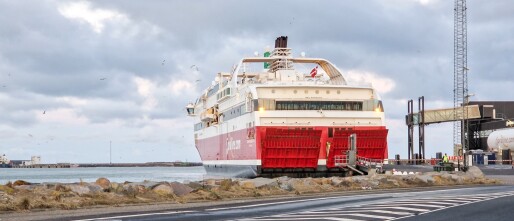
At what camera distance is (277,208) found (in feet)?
79.9

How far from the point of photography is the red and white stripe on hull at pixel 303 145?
186 ft

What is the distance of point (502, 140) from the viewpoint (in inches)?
3989

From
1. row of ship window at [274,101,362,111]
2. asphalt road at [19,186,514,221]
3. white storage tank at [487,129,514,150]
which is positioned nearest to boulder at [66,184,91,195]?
asphalt road at [19,186,514,221]

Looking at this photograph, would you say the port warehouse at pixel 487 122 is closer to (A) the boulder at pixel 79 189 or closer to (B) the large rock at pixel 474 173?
(B) the large rock at pixel 474 173

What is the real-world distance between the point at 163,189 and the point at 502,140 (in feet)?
271

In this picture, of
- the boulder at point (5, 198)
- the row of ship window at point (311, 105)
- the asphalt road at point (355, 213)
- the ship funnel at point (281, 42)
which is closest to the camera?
the asphalt road at point (355, 213)

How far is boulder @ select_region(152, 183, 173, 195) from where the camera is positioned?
29.9m

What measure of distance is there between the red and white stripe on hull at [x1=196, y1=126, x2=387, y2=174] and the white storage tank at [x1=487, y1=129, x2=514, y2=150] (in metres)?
46.9

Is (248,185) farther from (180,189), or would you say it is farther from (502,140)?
(502,140)

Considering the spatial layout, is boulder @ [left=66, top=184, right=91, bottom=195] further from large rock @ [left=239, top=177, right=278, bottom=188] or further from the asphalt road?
large rock @ [left=239, top=177, right=278, bottom=188]

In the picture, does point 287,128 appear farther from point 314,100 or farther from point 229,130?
point 229,130

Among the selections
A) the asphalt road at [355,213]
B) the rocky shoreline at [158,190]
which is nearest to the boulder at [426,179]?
the rocky shoreline at [158,190]

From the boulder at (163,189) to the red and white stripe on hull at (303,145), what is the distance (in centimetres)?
2555

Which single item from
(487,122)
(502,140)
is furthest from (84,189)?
(487,122)
